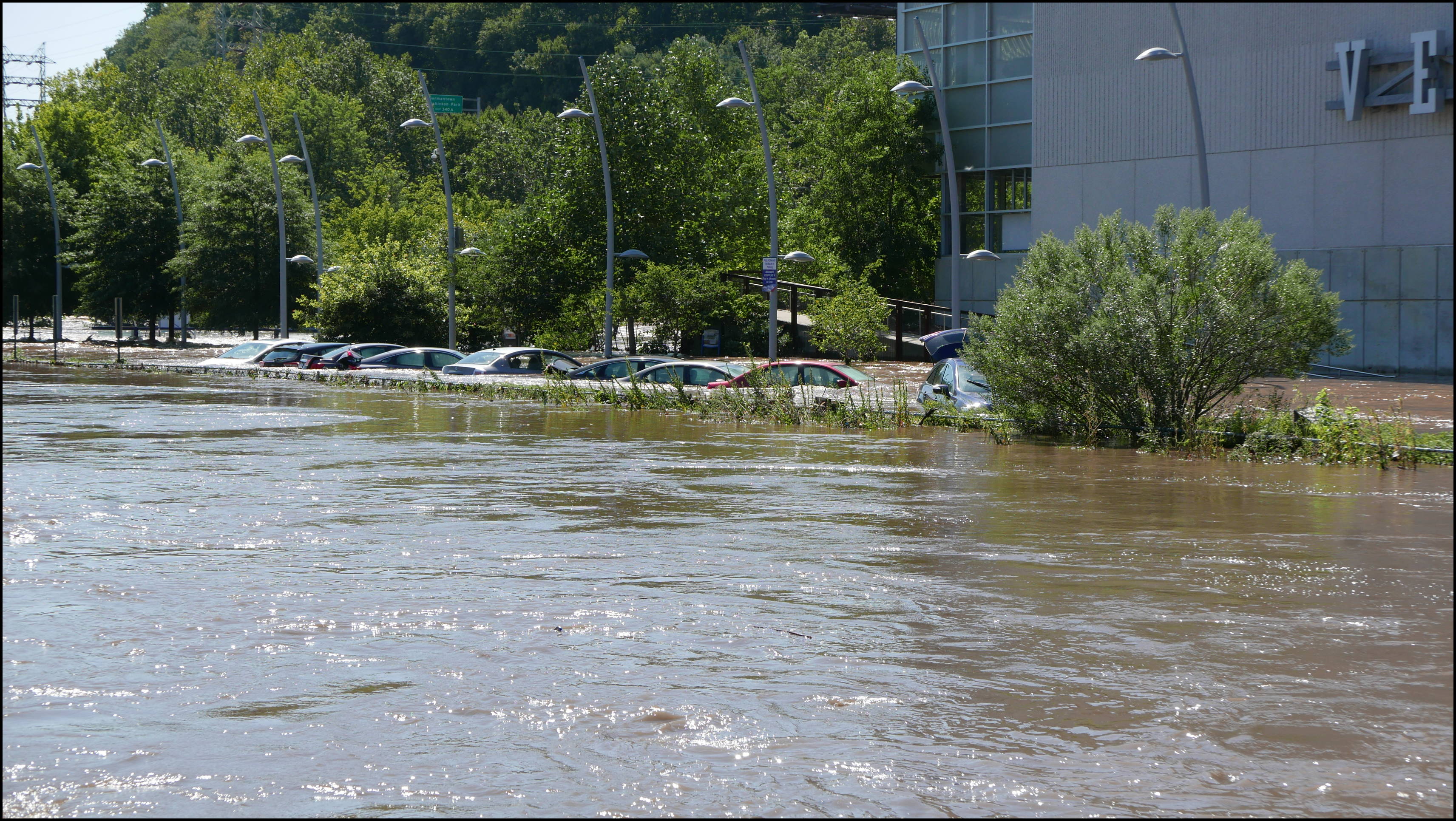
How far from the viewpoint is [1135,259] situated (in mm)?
20922

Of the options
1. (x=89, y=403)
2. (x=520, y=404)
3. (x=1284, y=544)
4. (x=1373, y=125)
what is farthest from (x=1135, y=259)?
(x=89, y=403)

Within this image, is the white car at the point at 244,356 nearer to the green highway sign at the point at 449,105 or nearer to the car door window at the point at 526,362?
the car door window at the point at 526,362

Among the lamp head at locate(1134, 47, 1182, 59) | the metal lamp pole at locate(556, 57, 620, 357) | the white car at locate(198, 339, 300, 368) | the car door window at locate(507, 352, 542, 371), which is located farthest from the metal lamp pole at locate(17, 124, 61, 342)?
the lamp head at locate(1134, 47, 1182, 59)

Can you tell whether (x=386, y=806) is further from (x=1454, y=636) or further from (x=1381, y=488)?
(x=1381, y=488)

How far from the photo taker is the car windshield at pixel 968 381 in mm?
24984

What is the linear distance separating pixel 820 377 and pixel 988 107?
77.3 ft

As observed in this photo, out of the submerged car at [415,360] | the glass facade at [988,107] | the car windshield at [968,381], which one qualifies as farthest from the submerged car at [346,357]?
the car windshield at [968,381]

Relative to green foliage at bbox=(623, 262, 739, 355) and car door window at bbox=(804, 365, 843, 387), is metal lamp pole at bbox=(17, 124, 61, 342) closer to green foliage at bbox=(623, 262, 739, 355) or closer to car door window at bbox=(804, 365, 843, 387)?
green foliage at bbox=(623, 262, 739, 355)

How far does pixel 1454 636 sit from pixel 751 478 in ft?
43.7

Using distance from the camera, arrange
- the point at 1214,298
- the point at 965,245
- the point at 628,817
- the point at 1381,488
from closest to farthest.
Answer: the point at 628,817 → the point at 1381,488 → the point at 1214,298 → the point at 965,245

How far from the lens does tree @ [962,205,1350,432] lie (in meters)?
20.0

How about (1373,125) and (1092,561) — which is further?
(1373,125)

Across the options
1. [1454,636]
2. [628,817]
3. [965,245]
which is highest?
[965,245]

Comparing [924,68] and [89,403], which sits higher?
[924,68]
